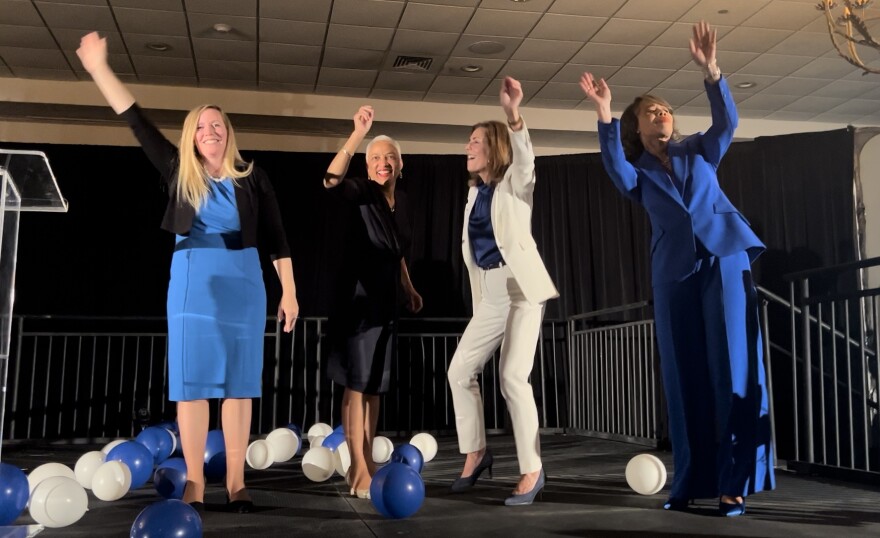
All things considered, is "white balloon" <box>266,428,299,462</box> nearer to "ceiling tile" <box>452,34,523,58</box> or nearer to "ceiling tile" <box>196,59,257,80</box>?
"ceiling tile" <box>452,34,523,58</box>

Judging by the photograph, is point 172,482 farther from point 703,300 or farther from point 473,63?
point 473,63

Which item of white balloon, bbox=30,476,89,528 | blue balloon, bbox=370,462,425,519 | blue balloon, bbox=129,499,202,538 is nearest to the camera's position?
blue balloon, bbox=129,499,202,538

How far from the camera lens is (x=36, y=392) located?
6.91 m

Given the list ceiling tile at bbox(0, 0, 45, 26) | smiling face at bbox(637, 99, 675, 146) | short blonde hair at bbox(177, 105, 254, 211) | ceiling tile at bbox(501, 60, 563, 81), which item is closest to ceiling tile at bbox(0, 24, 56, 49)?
ceiling tile at bbox(0, 0, 45, 26)

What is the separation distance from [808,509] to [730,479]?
18.8 inches

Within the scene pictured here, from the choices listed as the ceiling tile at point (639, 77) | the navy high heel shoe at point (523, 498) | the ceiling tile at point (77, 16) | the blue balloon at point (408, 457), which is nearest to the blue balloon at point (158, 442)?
the blue balloon at point (408, 457)

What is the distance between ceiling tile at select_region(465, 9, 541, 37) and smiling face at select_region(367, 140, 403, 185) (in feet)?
10.9

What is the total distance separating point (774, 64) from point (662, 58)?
111 cm

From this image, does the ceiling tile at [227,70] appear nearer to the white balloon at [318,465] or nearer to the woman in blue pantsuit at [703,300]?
the white balloon at [318,465]

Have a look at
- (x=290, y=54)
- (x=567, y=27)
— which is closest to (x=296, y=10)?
(x=290, y=54)

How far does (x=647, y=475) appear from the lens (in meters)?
2.94

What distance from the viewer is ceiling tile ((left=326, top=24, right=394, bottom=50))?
6.24 metres

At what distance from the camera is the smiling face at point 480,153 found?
116 inches

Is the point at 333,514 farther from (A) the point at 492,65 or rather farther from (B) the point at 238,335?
(A) the point at 492,65
